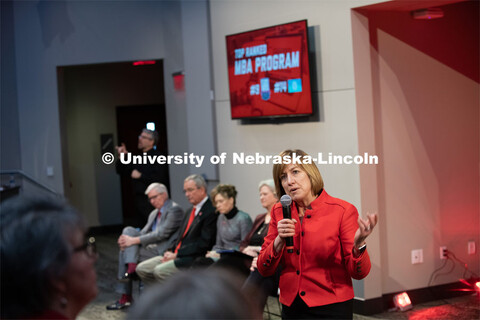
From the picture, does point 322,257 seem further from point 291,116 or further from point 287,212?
point 291,116

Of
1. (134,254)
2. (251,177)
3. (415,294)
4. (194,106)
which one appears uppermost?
(194,106)

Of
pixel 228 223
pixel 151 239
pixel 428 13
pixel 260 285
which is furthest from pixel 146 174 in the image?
pixel 428 13

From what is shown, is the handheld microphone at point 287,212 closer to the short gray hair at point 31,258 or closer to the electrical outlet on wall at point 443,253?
the short gray hair at point 31,258

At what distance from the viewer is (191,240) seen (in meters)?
5.68

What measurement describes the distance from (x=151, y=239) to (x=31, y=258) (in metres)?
4.91

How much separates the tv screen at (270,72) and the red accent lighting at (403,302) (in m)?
1.77

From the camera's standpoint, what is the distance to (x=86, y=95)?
10492 mm

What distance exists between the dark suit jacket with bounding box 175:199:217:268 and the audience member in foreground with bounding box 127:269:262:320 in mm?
4645

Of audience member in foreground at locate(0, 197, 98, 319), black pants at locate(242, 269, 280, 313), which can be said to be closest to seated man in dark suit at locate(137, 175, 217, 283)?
black pants at locate(242, 269, 280, 313)

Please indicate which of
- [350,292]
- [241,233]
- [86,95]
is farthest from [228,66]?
[86,95]

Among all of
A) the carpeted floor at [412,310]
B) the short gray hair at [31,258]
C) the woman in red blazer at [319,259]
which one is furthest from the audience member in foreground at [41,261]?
the carpeted floor at [412,310]

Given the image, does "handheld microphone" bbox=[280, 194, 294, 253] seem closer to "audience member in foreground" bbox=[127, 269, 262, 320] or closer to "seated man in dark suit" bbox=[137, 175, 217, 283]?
"audience member in foreground" bbox=[127, 269, 262, 320]

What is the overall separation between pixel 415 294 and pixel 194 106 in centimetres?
318

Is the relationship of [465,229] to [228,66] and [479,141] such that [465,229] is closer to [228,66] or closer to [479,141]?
[479,141]
